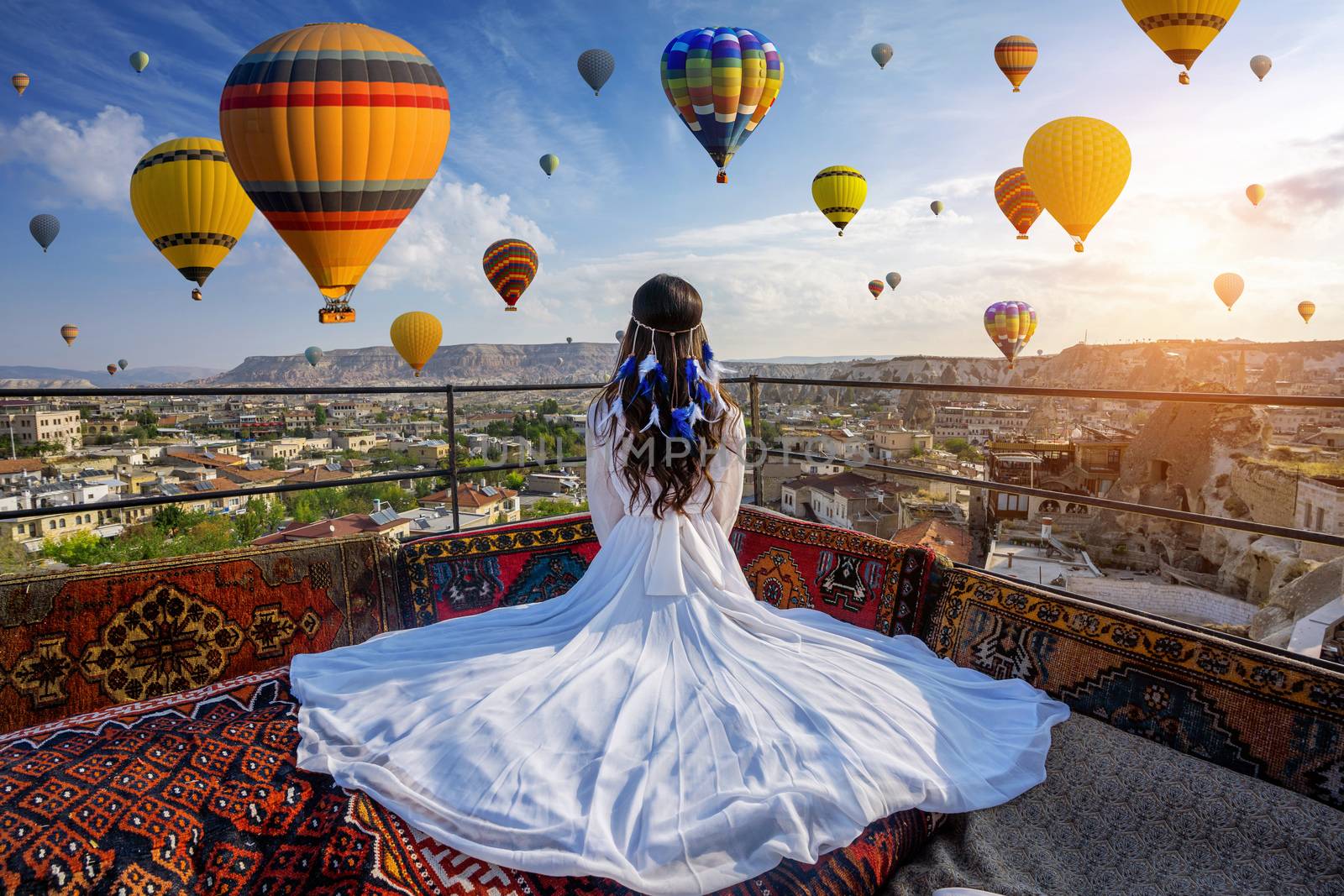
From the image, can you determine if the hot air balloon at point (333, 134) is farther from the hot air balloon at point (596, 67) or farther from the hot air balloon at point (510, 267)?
the hot air balloon at point (596, 67)

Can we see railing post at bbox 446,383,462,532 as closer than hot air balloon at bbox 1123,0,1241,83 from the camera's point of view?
Yes

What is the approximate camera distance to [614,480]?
195cm

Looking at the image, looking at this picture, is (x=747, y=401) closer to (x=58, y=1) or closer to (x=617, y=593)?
(x=617, y=593)

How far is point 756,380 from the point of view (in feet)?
12.1

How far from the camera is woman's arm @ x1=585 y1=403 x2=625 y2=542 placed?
1941 mm

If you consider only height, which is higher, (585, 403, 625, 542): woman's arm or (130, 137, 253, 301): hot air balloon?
(130, 137, 253, 301): hot air balloon

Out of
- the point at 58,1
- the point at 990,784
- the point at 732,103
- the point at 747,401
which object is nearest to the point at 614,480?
the point at 990,784

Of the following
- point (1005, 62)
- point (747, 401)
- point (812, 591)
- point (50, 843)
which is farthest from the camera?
point (1005, 62)

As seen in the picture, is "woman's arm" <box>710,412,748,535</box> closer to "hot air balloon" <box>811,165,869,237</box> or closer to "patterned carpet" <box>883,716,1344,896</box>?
"patterned carpet" <box>883,716,1344,896</box>

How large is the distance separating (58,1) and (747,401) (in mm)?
26102

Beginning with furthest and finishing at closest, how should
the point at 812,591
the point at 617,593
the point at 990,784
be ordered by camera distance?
the point at 812,591 < the point at 617,593 < the point at 990,784

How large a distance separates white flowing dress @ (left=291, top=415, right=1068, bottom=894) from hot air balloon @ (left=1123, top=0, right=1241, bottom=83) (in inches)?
440

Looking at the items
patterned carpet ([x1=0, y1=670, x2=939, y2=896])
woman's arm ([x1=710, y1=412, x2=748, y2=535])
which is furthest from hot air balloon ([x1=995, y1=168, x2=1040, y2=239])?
patterned carpet ([x1=0, y1=670, x2=939, y2=896])

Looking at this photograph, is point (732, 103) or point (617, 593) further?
point (732, 103)
